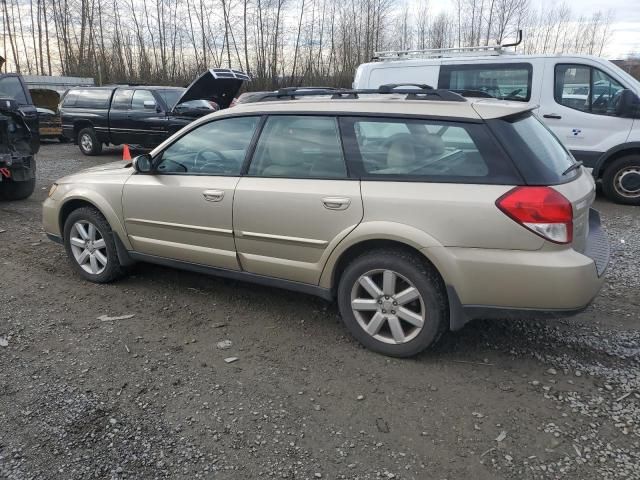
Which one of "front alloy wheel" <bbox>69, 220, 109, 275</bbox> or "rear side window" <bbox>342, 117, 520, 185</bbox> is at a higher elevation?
"rear side window" <bbox>342, 117, 520, 185</bbox>

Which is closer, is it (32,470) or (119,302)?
(32,470)

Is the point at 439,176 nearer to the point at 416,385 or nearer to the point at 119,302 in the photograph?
the point at 416,385

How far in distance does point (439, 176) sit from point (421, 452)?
1537 millimetres

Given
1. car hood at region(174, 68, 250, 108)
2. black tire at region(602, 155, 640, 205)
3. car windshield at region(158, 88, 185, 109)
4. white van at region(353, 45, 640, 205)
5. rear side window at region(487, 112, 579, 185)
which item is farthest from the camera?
car windshield at region(158, 88, 185, 109)

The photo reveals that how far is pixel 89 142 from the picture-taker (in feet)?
45.5

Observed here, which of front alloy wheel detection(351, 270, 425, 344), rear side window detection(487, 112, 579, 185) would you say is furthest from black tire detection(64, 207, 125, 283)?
rear side window detection(487, 112, 579, 185)

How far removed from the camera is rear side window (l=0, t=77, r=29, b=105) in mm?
9508

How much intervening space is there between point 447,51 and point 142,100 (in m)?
7.43

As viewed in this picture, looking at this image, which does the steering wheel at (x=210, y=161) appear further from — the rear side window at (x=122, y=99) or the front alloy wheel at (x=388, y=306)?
the rear side window at (x=122, y=99)

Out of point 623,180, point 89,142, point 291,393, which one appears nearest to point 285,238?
point 291,393

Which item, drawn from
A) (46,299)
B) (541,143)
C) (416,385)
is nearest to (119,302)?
(46,299)

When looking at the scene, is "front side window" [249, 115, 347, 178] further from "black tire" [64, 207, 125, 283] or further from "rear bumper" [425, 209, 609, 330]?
"black tire" [64, 207, 125, 283]

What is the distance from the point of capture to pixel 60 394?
10.1 ft

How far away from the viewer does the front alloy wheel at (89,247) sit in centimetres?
468
